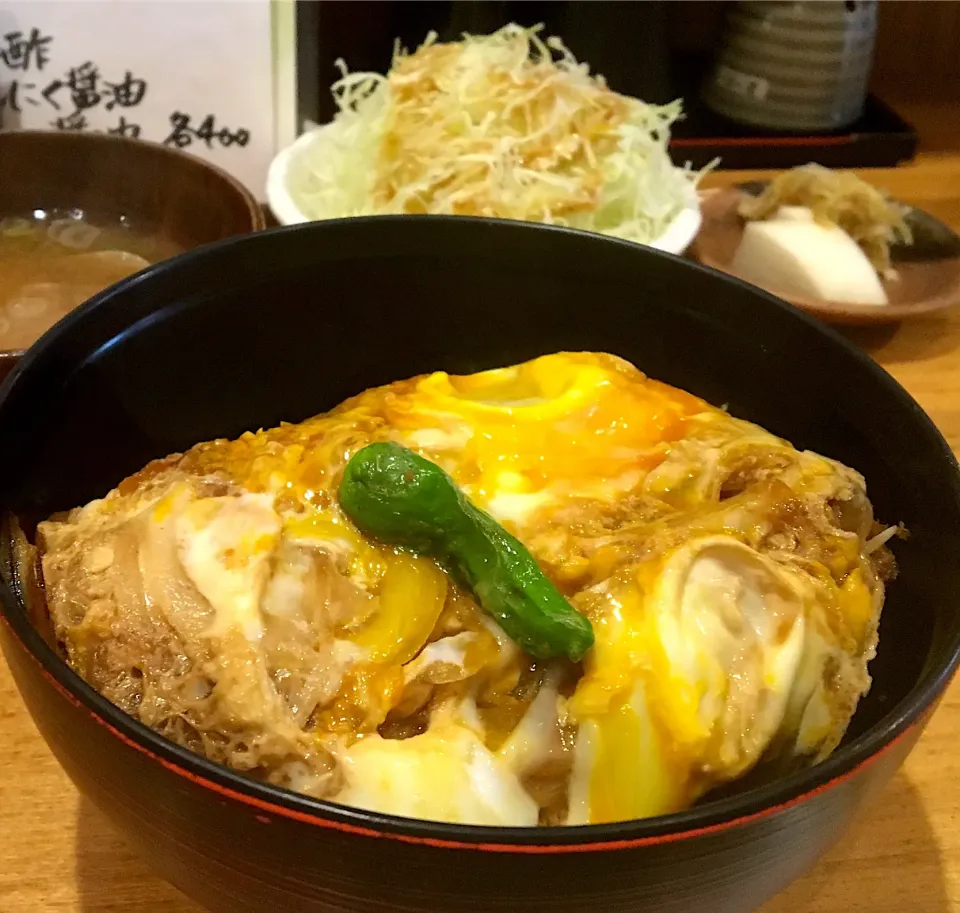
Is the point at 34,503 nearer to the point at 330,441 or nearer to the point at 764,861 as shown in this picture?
the point at 330,441

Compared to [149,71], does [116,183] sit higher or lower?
lower

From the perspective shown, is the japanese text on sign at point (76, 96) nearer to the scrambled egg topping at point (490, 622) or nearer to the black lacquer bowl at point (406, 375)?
the black lacquer bowl at point (406, 375)

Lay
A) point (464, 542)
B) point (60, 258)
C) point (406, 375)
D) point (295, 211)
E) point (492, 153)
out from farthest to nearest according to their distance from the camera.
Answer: point (492, 153) → point (295, 211) → point (60, 258) → point (406, 375) → point (464, 542)

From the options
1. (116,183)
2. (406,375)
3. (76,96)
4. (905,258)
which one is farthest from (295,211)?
(905,258)

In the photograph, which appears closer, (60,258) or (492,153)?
(60,258)

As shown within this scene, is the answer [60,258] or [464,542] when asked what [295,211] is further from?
[464,542]

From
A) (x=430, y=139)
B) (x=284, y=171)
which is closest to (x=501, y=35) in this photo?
(x=430, y=139)

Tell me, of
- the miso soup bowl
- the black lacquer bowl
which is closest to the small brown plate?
the black lacquer bowl
